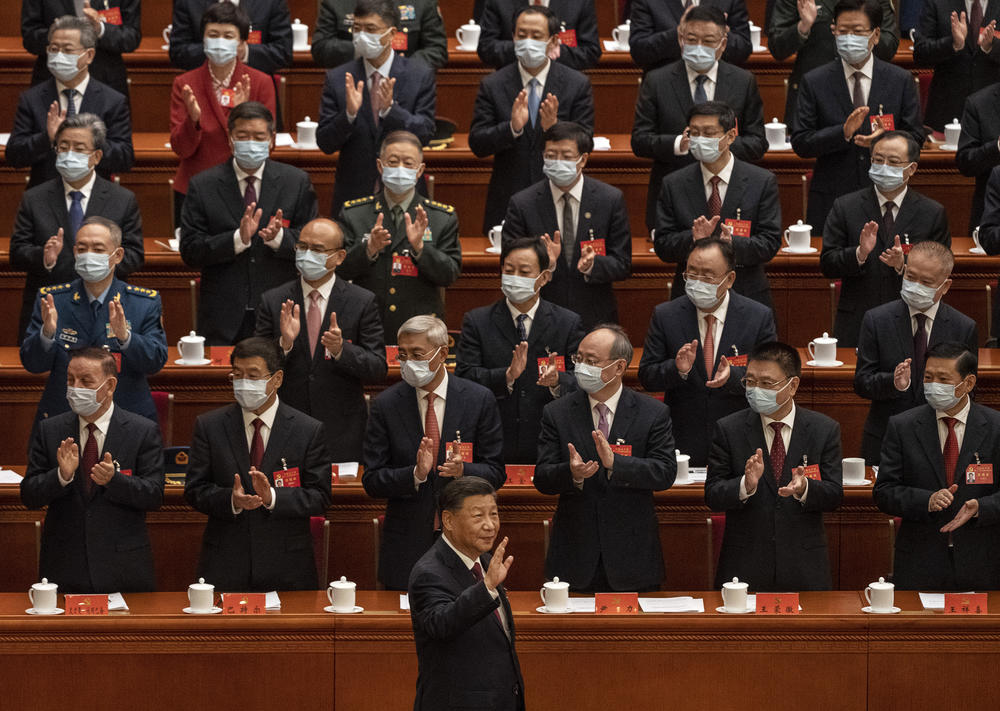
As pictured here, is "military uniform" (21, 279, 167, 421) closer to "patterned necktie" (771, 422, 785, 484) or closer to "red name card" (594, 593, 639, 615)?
"red name card" (594, 593, 639, 615)

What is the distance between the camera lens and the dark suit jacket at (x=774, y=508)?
6199 mm

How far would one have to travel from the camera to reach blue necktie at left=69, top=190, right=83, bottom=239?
7312 millimetres

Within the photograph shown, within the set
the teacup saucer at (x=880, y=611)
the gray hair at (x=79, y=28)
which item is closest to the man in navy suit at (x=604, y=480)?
the teacup saucer at (x=880, y=611)

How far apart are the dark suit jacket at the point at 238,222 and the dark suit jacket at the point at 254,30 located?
1097 mm

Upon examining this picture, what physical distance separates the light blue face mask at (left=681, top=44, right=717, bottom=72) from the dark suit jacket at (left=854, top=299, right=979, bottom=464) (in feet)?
5.05

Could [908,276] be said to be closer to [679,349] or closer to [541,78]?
[679,349]

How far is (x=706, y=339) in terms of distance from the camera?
22.5 feet

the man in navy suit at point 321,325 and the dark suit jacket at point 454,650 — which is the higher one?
the man in navy suit at point 321,325

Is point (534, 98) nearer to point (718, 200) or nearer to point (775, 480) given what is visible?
point (718, 200)

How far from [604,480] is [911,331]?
1470 millimetres

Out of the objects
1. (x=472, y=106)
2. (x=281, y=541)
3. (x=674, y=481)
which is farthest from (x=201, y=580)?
(x=472, y=106)

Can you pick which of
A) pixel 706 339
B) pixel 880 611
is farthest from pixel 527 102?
pixel 880 611

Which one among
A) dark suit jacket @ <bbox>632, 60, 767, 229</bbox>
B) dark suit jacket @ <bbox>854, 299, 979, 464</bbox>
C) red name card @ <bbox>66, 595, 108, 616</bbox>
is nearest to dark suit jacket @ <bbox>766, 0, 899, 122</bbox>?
dark suit jacket @ <bbox>632, 60, 767, 229</bbox>

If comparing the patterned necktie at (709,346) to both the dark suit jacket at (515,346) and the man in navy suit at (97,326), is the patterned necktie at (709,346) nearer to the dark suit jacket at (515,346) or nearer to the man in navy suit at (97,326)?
the dark suit jacket at (515,346)
